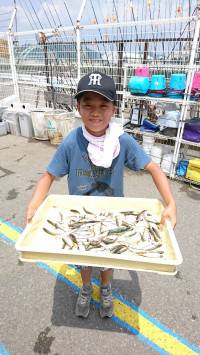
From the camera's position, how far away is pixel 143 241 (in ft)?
6.18

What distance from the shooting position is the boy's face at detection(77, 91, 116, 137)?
1977 millimetres

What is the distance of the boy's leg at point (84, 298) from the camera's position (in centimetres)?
256

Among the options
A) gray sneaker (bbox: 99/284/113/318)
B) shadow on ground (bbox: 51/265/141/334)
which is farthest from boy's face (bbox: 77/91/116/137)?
shadow on ground (bbox: 51/265/141/334)

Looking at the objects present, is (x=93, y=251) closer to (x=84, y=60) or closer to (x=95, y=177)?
(x=95, y=177)

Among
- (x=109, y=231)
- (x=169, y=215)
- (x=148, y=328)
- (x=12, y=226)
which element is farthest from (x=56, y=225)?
(x=12, y=226)

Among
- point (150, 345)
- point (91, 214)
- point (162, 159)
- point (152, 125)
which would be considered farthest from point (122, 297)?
point (152, 125)

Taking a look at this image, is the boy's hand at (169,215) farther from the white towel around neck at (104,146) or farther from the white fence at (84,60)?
the white fence at (84,60)

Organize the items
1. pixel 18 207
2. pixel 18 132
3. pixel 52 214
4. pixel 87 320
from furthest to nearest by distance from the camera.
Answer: pixel 18 132 < pixel 18 207 < pixel 87 320 < pixel 52 214

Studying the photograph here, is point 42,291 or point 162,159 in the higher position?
point 162,159

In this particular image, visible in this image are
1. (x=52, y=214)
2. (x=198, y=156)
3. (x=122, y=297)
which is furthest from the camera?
(x=198, y=156)

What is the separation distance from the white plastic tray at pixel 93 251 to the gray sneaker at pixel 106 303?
1019 millimetres

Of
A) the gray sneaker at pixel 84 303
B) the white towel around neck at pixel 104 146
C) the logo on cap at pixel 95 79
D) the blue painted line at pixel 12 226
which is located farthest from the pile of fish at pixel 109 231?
the blue painted line at pixel 12 226

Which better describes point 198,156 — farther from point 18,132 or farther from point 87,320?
point 18,132

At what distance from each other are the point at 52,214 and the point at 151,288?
165cm
